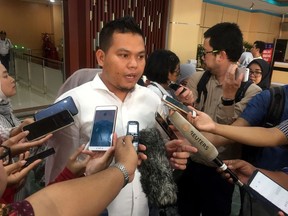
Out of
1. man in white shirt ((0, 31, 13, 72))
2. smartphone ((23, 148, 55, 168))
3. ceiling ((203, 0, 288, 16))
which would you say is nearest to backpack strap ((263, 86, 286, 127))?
smartphone ((23, 148, 55, 168))

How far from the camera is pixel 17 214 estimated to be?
0.54 m

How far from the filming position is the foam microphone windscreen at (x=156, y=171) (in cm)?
93

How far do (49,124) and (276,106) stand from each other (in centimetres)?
101

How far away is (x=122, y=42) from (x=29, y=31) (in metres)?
10.5

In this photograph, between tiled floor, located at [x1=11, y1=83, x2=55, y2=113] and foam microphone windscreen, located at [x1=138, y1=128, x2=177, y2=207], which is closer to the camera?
foam microphone windscreen, located at [x1=138, y1=128, x2=177, y2=207]

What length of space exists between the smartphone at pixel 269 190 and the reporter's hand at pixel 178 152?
263mm

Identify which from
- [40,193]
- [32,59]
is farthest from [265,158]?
[32,59]

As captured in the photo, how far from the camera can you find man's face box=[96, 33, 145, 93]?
1.11 meters

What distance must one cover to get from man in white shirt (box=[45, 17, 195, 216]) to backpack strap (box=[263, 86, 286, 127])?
0.59 metres

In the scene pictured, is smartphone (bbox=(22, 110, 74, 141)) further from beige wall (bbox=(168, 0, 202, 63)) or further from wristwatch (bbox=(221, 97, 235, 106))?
beige wall (bbox=(168, 0, 202, 63))

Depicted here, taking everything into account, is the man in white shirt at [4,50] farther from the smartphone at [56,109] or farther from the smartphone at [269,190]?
the smartphone at [269,190]

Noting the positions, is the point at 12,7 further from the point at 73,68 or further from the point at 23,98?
the point at 73,68

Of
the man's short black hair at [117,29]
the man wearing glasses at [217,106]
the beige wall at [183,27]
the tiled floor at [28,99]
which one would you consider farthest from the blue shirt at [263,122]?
the tiled floor at [28,99]

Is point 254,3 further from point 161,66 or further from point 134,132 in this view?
point 134,132
